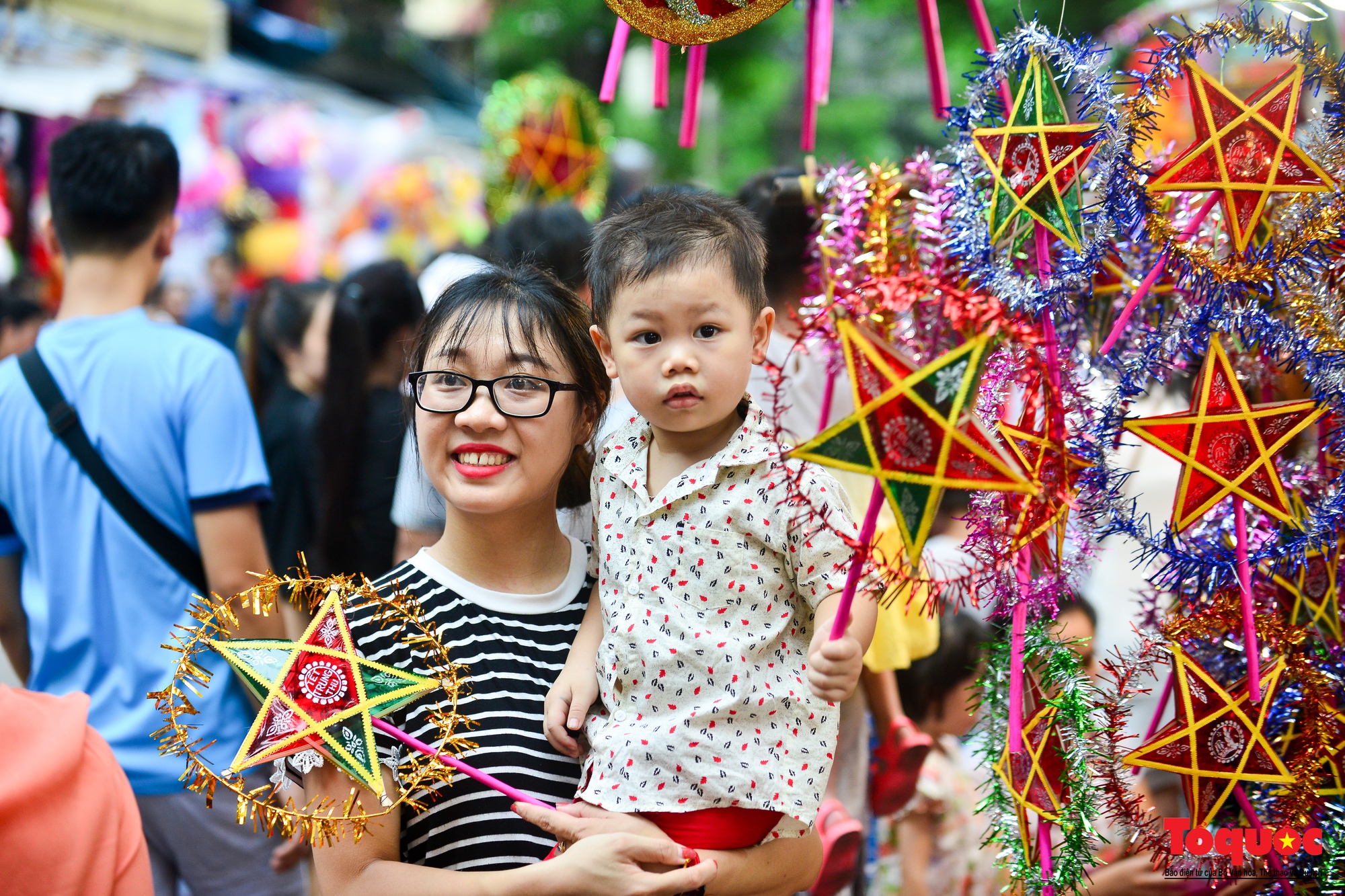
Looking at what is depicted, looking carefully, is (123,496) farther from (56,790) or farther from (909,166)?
(909,166)

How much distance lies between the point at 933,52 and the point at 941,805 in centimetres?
194

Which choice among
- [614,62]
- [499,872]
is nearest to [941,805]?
[499,872]

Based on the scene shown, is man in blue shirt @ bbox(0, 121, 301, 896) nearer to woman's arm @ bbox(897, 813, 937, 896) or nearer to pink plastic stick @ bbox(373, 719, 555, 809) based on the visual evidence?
pink plastic stick @ bbox(373, 719, 555, 809)

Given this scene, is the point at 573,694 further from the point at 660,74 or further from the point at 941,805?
the point at 941,805

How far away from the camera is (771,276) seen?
2.65 meters

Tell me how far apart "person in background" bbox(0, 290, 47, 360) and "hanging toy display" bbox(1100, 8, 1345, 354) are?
4128mm

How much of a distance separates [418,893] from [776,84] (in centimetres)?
1308

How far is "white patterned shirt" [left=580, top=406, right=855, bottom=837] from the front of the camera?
5.12ft

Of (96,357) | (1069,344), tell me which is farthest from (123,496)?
(1069,344)

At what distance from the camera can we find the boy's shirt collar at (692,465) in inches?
64.2

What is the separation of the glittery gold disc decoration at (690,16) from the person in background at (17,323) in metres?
3.53

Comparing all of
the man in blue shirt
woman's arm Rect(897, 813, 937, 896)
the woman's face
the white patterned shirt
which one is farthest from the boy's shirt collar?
woman's arm Rect(897, 813, 937, 896)

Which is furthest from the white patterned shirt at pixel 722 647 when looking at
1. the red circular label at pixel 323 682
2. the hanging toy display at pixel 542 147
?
the hanging toy display at pixel 542 147

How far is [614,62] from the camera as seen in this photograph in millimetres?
1898
